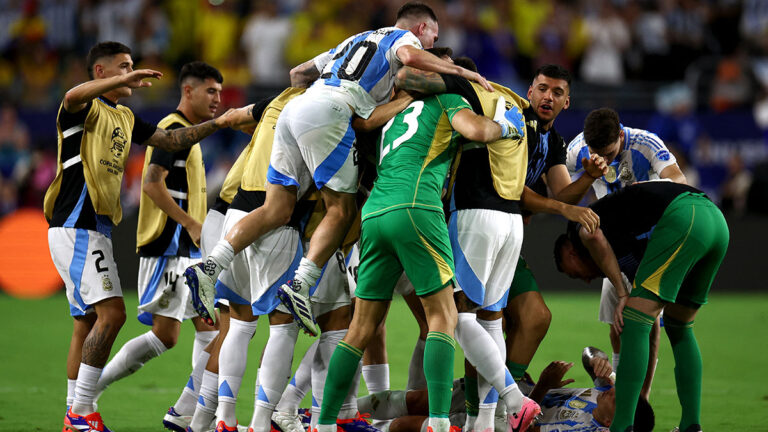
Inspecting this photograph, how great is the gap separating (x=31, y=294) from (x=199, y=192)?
9.19m

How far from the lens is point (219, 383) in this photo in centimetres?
555

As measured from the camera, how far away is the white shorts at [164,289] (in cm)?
676

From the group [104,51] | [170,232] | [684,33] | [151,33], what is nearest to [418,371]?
[170,232]

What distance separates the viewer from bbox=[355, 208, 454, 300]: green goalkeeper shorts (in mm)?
5020

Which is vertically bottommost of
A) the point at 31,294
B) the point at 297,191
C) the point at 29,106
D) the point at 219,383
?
the point at 31,294

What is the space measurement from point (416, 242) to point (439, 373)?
2.44 ft

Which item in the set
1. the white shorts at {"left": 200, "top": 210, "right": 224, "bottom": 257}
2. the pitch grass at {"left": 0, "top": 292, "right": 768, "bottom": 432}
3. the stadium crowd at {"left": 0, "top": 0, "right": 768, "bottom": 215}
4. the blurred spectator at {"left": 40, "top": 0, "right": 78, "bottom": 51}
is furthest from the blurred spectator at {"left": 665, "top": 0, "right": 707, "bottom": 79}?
the white shorts at {"left": 200, "top": 210, "right": 224, "bottom": 257}

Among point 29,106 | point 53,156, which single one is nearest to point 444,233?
point 53,156

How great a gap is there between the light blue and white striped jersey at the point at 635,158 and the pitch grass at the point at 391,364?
1853 mm

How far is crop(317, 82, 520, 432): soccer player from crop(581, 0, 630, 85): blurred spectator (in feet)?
40.2

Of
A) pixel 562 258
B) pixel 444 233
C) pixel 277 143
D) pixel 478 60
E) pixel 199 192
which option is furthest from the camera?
pixel 478 60

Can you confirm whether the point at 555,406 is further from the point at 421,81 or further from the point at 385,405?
the point at 421,81

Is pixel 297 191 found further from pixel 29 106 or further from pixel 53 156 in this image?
pixel 29 106

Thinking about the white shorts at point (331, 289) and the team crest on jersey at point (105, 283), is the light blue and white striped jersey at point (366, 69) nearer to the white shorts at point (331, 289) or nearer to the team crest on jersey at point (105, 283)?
the white shorts at point (331, 289)
